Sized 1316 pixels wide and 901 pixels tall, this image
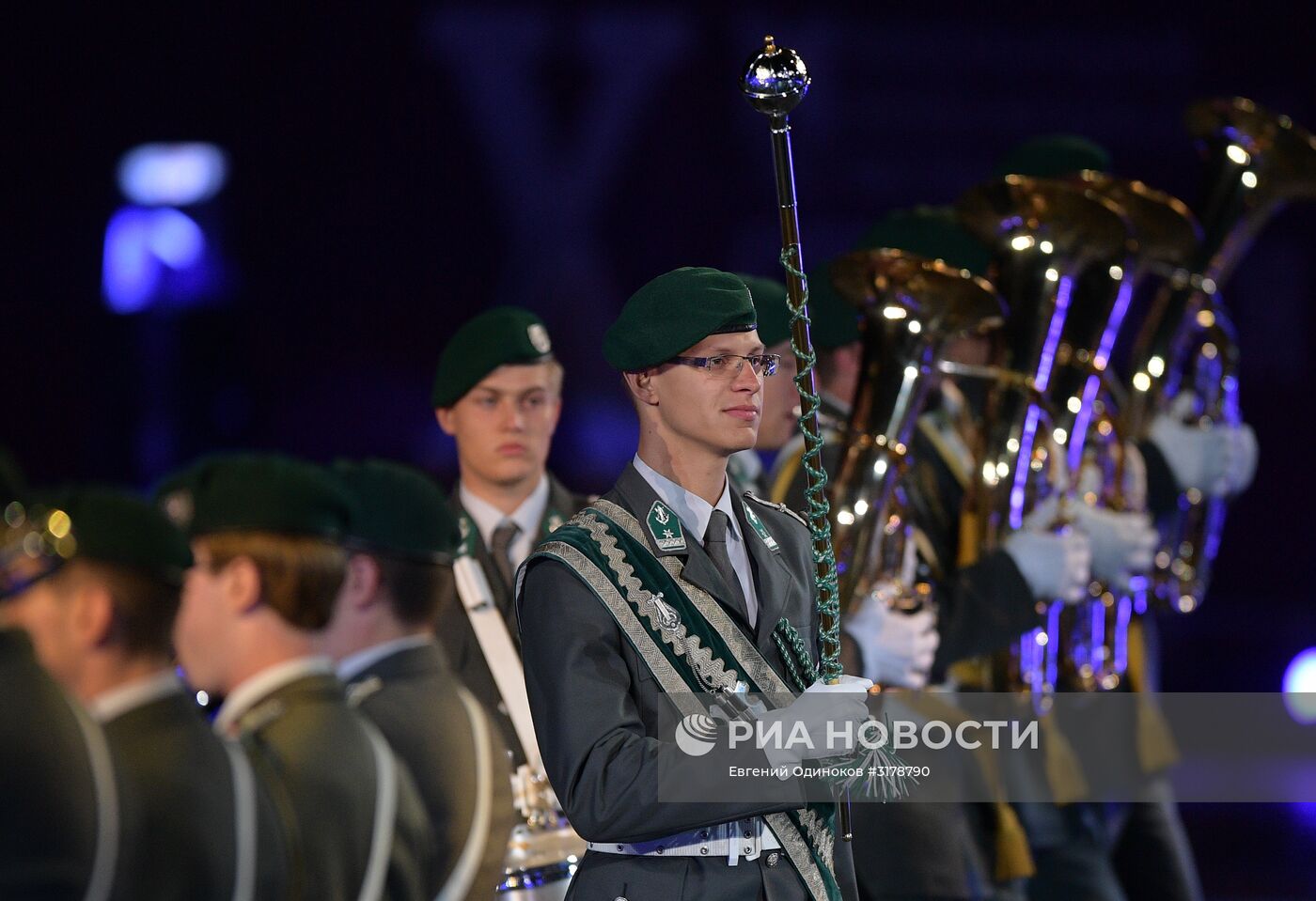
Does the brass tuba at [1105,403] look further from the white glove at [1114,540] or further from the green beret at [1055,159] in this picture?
the green beret at [1055,159]

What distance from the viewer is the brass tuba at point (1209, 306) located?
5938mm

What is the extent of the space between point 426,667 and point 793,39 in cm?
501

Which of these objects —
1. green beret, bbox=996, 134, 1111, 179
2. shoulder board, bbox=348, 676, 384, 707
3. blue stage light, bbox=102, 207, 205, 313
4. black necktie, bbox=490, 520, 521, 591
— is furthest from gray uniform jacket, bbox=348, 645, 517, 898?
blue stage light, bbox=102, 207, 205, 313

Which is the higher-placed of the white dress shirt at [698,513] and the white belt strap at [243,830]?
the white dress shirt at [698,513]

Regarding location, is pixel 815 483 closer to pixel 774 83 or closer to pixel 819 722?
pixel 819 722

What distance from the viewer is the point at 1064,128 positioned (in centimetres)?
839

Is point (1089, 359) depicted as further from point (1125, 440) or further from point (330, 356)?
point (330, 356)

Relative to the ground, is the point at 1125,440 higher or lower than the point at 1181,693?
higher

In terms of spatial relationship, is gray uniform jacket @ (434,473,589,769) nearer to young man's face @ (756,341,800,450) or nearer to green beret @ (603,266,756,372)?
young man's face @ (756,341,800,450)

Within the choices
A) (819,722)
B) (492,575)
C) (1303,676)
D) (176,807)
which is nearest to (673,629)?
(819,722)

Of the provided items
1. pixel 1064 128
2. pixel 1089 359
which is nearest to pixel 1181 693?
pixel 1064 128

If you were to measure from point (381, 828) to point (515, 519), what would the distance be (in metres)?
1.29

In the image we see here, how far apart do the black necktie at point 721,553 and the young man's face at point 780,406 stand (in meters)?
1.49

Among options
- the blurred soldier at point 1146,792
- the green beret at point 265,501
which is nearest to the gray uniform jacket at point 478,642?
the green beret at point 265,501
